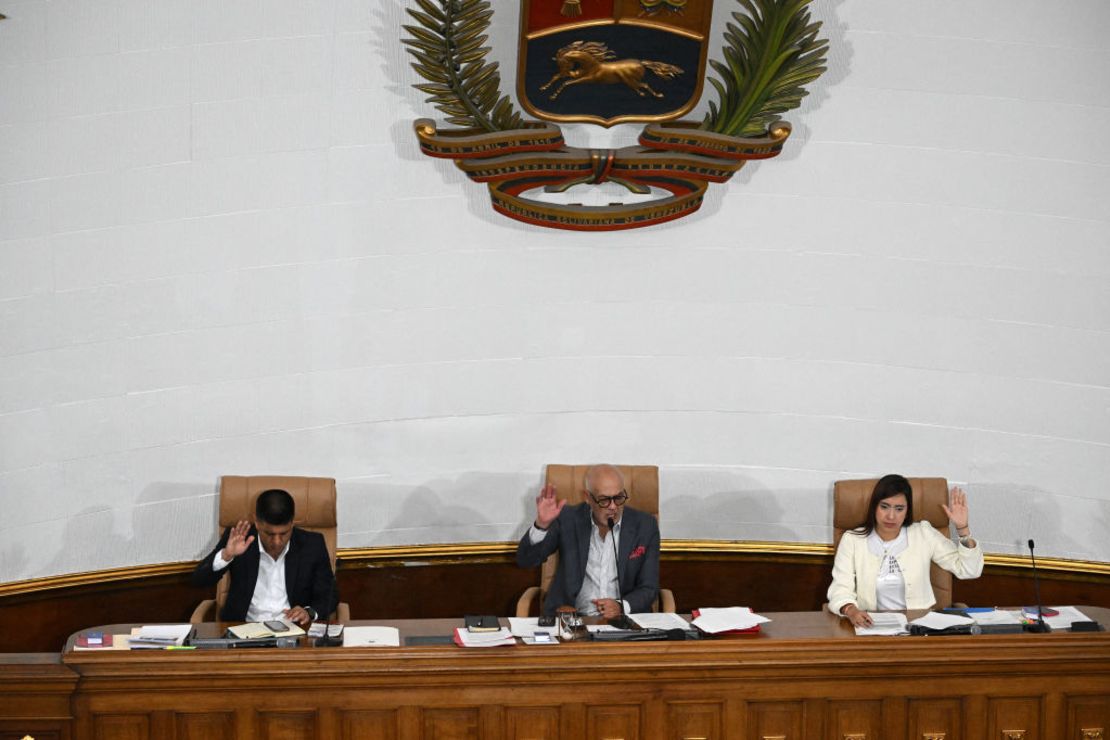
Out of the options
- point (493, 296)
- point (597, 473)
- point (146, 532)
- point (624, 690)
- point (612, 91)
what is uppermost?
point (612, 91)

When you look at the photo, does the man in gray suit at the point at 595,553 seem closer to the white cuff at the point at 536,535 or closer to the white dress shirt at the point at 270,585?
the white cuff at the point at 536,535

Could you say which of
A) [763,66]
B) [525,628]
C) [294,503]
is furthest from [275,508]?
[763,66]

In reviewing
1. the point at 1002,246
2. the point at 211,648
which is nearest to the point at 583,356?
the point at 1002,246

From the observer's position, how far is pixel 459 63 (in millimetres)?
4980

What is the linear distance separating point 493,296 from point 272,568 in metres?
1.46

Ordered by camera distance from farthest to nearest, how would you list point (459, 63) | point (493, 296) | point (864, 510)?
point (493, 296) < point (459, 63) < point (864, 510)

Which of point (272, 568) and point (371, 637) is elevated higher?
point (272, 568)

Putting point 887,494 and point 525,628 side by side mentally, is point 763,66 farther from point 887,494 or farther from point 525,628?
point 525,628

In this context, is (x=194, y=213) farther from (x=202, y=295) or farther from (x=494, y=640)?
(x=494, y=640)

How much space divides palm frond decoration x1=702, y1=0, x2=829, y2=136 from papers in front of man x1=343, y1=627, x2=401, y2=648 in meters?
2.40

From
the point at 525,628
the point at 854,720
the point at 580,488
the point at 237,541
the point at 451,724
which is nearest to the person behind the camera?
the point at 451,724

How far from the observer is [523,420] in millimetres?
5340

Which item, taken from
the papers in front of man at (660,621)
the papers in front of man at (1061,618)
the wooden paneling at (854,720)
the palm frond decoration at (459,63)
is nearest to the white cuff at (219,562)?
the papers in front of man at (660,621)

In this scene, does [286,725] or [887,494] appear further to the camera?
[887,494]
